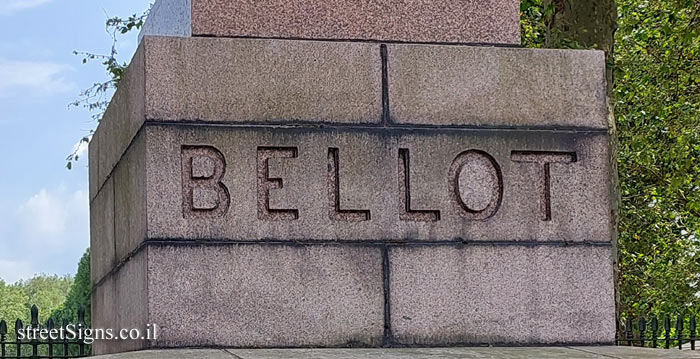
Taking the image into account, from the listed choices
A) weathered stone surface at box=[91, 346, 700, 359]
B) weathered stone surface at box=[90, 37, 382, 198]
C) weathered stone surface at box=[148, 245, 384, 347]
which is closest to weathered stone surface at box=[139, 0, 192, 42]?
weathered stone surface at box=[90, 37, 382, 198]

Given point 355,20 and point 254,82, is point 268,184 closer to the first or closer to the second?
point 254,82

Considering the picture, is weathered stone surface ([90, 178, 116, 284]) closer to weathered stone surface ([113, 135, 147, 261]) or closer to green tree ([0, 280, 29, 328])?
weathered stone surface ([113, 135, 147, 261])

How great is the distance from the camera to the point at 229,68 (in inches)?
242

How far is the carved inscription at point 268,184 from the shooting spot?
6.07 metres

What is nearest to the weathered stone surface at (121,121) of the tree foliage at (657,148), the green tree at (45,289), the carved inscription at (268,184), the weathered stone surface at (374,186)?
the weathered stone surface at (374,186)

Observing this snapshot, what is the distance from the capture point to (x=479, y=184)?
6355 mm

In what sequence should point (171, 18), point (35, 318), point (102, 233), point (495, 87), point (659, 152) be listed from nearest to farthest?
point (495, 87)
point (171, 18)
point (102, 233)
point (35, 318)
point (659, 152)

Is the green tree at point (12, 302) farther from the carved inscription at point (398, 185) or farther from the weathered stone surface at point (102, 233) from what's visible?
the carved inscription at point (398, 185)

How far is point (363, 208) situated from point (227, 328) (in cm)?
A: 98

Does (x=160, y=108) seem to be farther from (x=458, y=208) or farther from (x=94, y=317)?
(x=94, y=317)

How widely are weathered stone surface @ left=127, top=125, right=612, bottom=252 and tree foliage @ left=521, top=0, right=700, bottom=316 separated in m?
8.96

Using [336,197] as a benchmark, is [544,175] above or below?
above

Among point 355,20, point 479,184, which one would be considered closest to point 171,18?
point 355,20

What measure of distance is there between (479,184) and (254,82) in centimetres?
138
